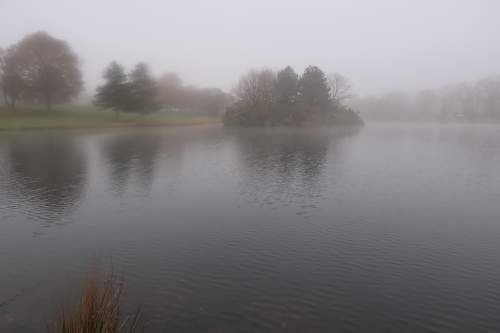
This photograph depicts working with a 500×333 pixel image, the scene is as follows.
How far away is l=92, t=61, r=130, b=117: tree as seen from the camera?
6209 cm

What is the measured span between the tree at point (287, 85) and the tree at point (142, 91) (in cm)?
2656

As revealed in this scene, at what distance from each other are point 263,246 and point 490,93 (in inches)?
4758

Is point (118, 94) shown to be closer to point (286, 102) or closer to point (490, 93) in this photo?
point (286, 102)

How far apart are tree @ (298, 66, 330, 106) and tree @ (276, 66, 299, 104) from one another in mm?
1411

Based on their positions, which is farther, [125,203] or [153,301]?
[125,203]

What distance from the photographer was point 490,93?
101m

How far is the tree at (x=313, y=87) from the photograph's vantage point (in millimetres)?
69750

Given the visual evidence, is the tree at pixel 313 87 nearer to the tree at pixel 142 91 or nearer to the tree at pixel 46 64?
the tree at pixel 142 91

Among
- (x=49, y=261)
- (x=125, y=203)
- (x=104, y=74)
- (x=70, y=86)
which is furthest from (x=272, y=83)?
(x=49, y=261)

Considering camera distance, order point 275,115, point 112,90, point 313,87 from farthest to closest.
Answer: point 313,87 < point 275,115 < point 112,90

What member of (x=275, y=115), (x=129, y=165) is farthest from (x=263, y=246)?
(x=275, y=115)

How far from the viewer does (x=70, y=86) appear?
64.5 m

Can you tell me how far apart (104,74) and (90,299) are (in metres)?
67.4

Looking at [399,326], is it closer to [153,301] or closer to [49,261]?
[153,301]
